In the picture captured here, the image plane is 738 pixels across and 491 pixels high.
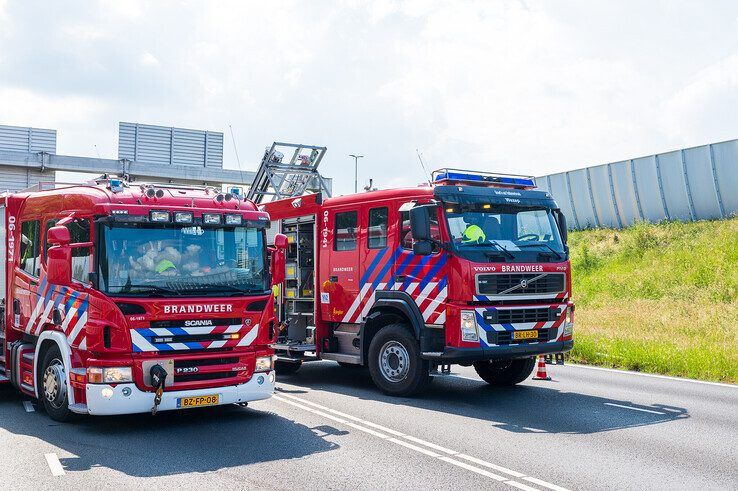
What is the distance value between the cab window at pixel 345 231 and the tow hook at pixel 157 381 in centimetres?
460

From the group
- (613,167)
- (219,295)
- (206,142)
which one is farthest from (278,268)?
(206,142)

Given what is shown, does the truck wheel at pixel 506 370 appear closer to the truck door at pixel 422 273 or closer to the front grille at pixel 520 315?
the front grille at pixel 520 315

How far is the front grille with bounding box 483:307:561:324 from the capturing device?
10.5 metres

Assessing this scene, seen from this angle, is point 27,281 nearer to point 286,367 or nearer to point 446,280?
point 286,367

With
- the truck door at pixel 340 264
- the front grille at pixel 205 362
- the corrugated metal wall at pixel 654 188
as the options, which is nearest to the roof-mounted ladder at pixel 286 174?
the truck door at pixel 340 264

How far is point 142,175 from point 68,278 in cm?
3059

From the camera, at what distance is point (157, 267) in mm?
8664

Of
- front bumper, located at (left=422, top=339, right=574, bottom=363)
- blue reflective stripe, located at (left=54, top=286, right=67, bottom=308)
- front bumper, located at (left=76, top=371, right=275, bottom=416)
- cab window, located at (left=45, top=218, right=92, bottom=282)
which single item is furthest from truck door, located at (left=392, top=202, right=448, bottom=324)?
blue reflective stripe, located at (left=54, top=286, right=67, bottom=308)

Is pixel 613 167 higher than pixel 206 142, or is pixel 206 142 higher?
pixel 206 142

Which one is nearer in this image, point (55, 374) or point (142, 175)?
point (55, 374)

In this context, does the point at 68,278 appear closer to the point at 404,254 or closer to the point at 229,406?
the point at 229,406

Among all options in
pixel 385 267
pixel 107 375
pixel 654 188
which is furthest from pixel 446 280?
pixel 654 188

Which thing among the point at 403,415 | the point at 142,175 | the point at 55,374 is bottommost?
the point at 403,415

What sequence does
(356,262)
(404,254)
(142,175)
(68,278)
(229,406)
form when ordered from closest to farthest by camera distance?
(68,278) < (229,406) < (404,254) < (356,262) < (142,175)
